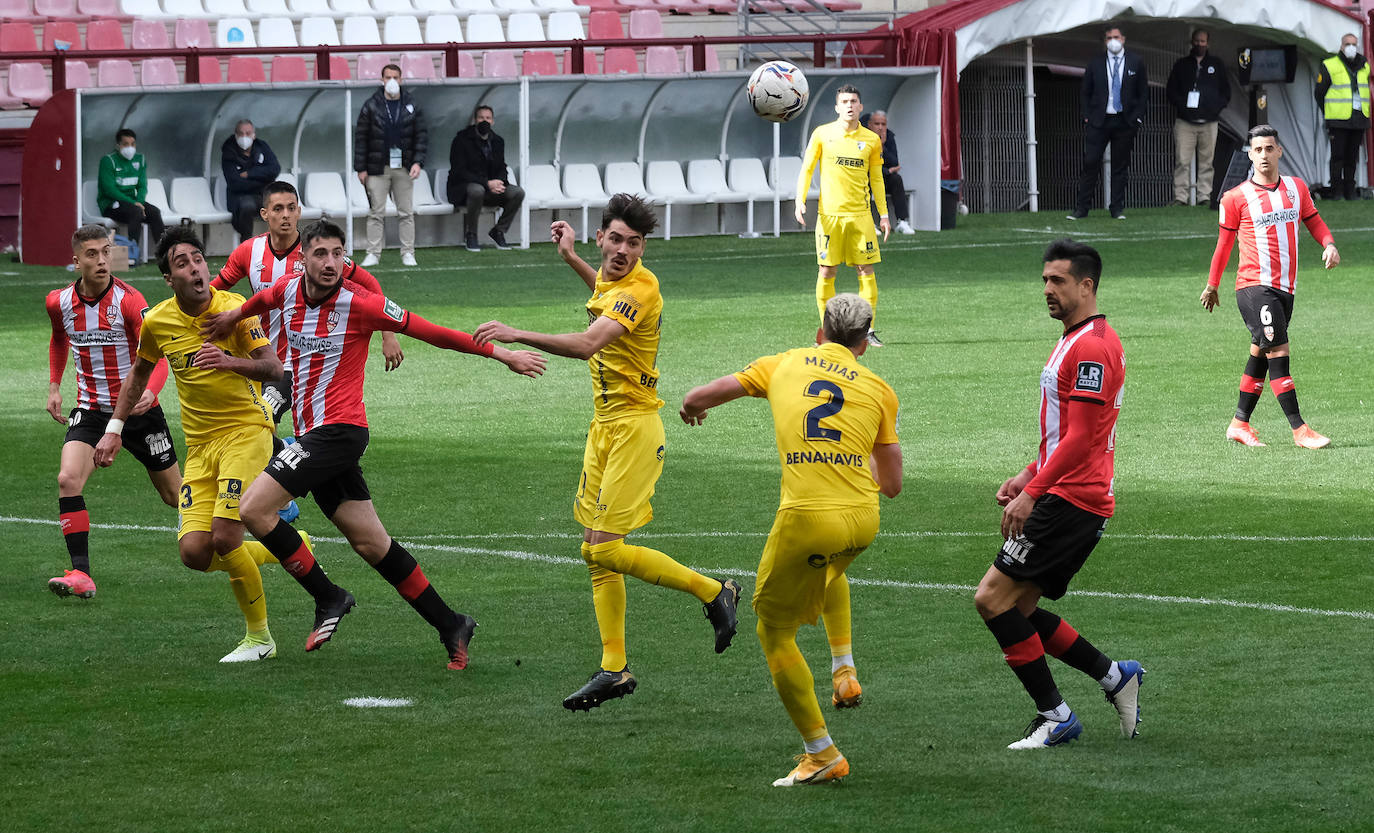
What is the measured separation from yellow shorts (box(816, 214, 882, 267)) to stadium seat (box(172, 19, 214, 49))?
13492 millimetres

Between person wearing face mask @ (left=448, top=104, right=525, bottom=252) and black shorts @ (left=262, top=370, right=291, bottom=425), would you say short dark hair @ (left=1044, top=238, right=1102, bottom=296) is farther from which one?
person wearing face mask @ (left=448, top=104, right=525, bottom=252)

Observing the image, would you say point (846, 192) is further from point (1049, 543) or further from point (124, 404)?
point (1049, 543)

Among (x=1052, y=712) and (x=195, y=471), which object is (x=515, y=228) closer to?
(x=195, y=471)

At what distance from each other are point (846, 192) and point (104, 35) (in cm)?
1408

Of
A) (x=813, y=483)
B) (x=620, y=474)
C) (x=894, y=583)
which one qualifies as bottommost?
(x=894, y=583)

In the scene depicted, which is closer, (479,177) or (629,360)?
(629,360)

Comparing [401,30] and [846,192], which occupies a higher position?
[401,30]

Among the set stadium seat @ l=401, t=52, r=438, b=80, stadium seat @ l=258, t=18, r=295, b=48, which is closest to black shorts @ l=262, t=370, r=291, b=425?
stadium seat @ l=401, t=52, r=438, b=80

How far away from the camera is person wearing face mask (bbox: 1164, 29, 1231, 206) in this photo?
2880 centimetres

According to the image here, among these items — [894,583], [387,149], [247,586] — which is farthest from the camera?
[387,149]

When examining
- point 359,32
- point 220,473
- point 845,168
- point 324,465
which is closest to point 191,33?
point 359,32

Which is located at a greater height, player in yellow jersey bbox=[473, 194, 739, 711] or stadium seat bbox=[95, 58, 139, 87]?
stadium seat bbox=[95, 58, 139, 87]

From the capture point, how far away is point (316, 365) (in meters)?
7.62

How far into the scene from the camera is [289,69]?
2591 centimetres
